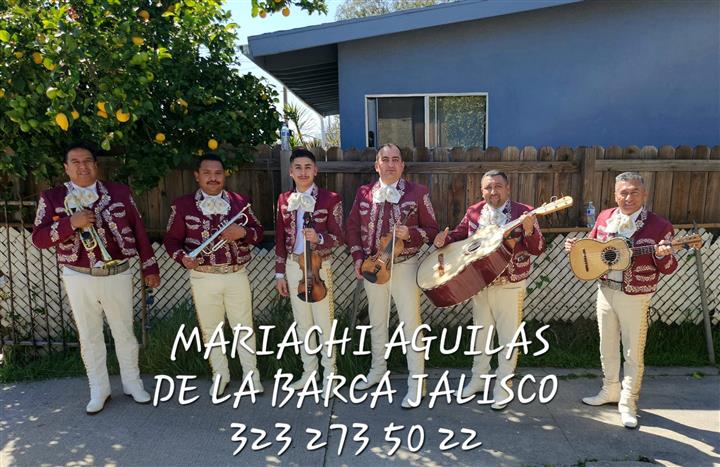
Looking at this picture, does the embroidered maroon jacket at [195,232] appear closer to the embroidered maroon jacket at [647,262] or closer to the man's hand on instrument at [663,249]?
the embroidered maroon jacket at [647,262]

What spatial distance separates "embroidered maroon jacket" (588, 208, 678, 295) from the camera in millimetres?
3385

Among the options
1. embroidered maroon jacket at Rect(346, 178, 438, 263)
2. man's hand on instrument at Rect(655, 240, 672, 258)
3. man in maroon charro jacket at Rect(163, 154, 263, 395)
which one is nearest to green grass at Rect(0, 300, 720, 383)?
man in maroon charro jacket at Rect(163, 154, 263, 395)

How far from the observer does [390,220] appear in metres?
3.73

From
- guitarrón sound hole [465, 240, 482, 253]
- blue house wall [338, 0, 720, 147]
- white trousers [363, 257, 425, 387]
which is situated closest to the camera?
guitarrón sound hole [465, 240, 482, 253]

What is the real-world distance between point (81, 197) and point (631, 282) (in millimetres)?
3818

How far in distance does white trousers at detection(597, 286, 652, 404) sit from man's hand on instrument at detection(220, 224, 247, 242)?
2594mm

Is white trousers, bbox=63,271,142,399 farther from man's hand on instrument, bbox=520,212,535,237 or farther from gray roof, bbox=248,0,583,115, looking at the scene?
gray roof, bbox=248,0,583,115

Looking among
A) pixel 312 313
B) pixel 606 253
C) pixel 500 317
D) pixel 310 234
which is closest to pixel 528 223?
pixel 606 253

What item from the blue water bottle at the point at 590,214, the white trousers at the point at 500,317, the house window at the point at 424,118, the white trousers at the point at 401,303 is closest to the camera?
the white trousers at the point at 500,317

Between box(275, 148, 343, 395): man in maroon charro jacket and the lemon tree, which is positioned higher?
the lemon tree

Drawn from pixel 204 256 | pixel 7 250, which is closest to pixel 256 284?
pixel 204 256

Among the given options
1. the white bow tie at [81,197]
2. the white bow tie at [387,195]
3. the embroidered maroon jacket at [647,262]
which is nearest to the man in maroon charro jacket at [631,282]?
the embroidered maroon jacket at [647,262]

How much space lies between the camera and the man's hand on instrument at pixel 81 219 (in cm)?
348

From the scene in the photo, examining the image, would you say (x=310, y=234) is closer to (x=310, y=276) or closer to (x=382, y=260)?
Result: (x=310, y=276)
